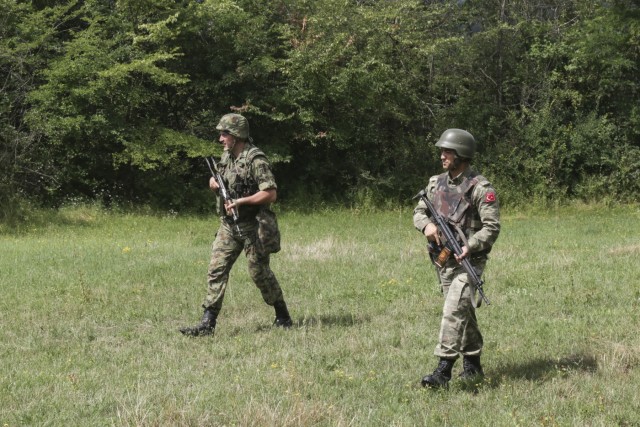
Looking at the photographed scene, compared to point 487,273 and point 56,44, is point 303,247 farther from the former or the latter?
point 56,44

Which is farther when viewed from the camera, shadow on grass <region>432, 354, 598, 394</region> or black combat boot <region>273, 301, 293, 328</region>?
black combat boot <region>273, 301, 293, 328</region>

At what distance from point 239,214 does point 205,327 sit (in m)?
1.17

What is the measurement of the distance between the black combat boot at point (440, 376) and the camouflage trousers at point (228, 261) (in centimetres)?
257

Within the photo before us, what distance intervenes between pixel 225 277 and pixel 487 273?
466 cm

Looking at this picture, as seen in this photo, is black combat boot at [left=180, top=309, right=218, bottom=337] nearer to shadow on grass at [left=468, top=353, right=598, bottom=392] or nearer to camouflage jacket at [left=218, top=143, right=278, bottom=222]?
camouflage jacket at [left=218, top=143, right=278, bottom=222]

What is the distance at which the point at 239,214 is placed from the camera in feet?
25.9

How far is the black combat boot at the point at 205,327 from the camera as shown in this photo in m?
7.77

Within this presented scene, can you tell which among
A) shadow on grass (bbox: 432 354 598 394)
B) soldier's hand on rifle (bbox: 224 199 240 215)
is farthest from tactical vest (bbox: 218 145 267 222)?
shadow on grass (bbox: 432 354 598 394)

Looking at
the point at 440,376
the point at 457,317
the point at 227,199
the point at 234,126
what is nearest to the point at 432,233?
the point at 457,317

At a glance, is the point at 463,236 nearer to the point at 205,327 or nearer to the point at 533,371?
the point at 533,371

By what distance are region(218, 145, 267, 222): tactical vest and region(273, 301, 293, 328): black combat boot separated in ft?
3.12

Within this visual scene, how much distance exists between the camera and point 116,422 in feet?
16.6

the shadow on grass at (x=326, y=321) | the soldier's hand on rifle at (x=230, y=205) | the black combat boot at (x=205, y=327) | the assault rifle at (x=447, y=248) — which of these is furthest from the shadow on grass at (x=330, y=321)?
the assault rifle at (x=447, y=248)

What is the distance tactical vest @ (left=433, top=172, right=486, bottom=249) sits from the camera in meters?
6.05
